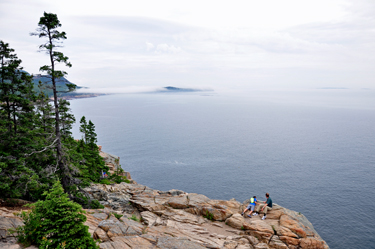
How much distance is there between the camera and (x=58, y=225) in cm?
1094

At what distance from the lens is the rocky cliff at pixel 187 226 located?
1554 centimetres

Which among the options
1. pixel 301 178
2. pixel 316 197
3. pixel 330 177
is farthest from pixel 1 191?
pixel 330 177

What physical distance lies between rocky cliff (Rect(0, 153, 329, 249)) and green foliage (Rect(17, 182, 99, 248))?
6.41 feet

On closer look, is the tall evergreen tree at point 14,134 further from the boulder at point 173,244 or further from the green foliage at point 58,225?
the boulder at point 173,244

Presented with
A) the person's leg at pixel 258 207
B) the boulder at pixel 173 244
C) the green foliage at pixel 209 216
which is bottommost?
the green foliage at pixel 209 216

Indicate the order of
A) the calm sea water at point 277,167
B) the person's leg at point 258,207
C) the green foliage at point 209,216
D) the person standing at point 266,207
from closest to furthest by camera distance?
the person standing at point 266,207 < the green foliage at point 209,216 < the person's leg at point 258,207 < the calm sea water at point 277,167

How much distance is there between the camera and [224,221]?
24.8m

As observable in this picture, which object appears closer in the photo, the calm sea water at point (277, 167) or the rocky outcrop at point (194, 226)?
the rocky outcrop at point (194, 226)

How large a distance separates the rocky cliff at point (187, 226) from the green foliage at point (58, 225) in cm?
195

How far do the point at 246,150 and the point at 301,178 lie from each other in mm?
31947

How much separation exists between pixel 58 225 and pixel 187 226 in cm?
1459

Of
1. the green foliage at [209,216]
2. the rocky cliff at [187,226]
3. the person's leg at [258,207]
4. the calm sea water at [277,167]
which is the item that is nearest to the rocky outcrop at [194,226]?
the rocky cliff at [187,226]

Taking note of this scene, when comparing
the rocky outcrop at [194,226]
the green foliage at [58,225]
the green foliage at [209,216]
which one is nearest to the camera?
the green foliage at [58,225]

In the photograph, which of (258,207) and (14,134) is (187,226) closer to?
(258,207)
